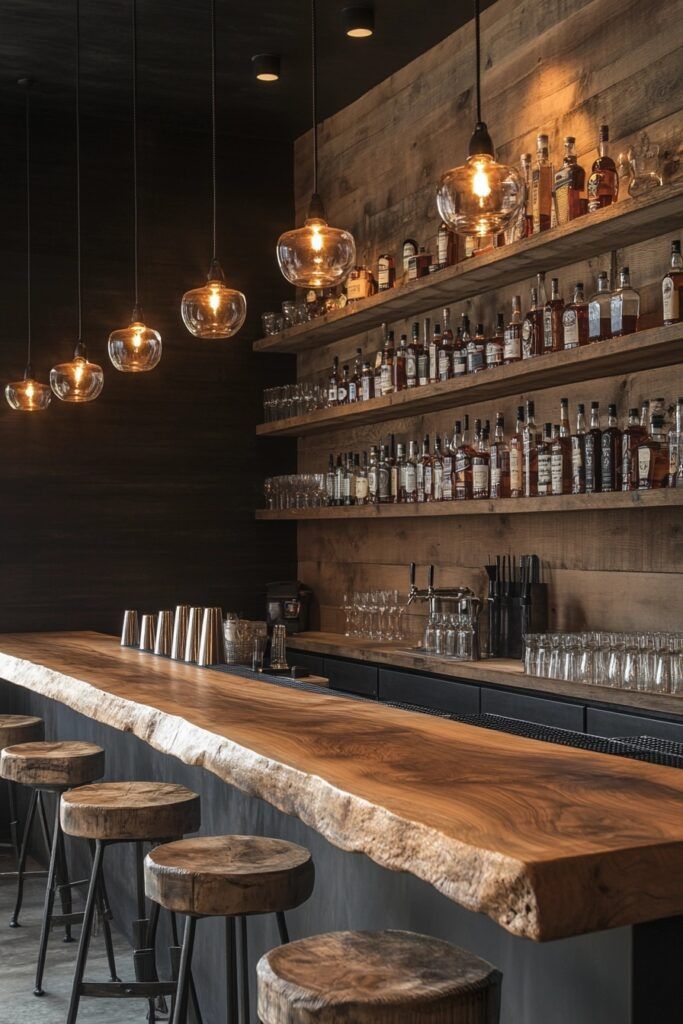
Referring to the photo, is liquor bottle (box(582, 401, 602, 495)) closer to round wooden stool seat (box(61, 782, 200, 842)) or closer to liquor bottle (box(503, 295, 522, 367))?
liquor bottle (box(503, 295, 522, 367))

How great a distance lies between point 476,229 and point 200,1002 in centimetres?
221

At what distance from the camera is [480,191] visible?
2887mm

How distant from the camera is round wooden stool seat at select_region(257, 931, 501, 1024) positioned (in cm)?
170

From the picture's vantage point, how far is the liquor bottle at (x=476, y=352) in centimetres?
480

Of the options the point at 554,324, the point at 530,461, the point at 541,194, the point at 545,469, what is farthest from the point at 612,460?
the point at 541,194

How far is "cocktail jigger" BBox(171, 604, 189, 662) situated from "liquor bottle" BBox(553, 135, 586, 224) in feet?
6.61

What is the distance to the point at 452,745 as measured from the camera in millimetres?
2396

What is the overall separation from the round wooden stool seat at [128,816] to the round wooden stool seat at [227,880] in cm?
50

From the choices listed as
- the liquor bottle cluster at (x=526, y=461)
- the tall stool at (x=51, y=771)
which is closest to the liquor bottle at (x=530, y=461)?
the liquor bottle cluster at (x=526, y=461)

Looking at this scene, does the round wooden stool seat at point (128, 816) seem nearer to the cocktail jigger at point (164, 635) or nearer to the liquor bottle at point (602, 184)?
the cocktail jigger at point (164, 635)

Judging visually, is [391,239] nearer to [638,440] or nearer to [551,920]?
[638,440]

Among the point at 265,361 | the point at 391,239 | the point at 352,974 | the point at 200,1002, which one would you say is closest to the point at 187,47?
the point at 391,239

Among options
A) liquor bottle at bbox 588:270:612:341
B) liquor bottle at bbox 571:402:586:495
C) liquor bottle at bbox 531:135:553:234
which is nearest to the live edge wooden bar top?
liquor bottle at bbox 571:402:586:495

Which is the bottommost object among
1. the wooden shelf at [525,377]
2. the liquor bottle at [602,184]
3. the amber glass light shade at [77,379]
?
the wooden shelf at [525,377]
